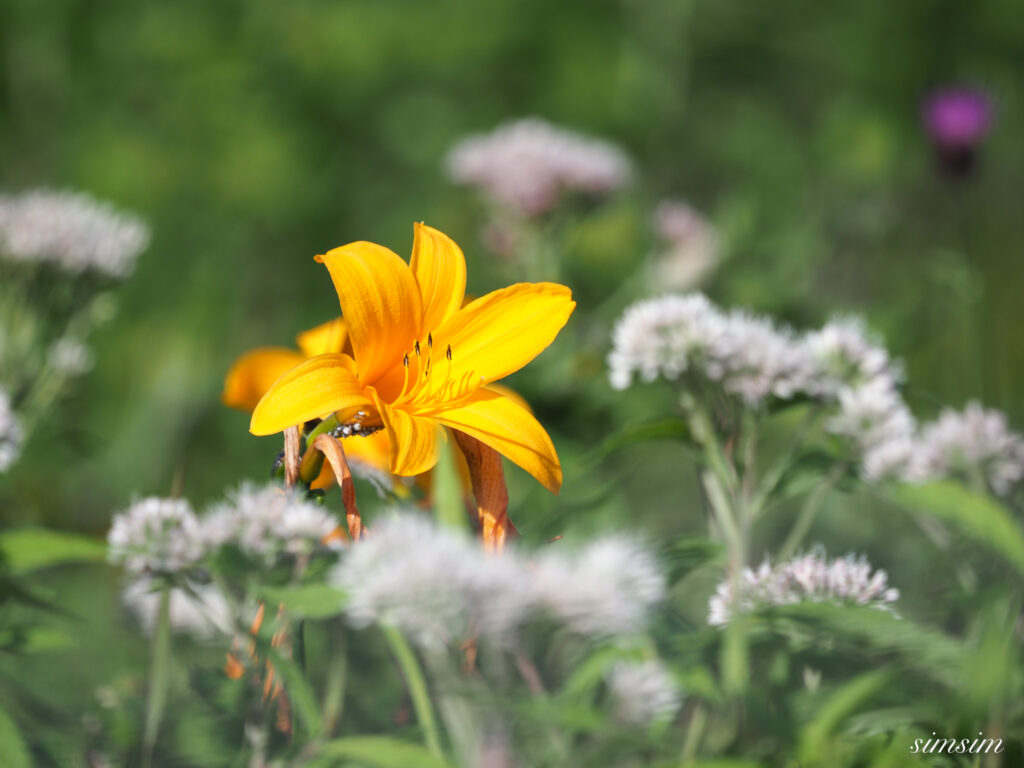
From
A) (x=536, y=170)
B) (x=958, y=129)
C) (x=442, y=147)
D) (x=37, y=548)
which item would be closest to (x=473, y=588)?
(x=37, y=548)

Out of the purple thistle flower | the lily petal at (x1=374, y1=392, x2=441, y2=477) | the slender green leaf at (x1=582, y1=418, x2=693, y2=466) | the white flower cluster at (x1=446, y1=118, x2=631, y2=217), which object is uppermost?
the white flower cluster at (x1=446, y1=118, x2=631, y2=217)

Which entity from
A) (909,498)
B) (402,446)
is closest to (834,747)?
(909,498)

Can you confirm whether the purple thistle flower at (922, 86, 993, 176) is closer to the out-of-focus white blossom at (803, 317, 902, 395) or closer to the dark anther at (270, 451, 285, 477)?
the out-of-focus white blossom at (803, 317, 902, 395)

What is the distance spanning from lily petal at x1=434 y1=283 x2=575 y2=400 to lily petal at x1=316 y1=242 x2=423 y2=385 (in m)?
0.06

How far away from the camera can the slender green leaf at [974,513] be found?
1.02 metres

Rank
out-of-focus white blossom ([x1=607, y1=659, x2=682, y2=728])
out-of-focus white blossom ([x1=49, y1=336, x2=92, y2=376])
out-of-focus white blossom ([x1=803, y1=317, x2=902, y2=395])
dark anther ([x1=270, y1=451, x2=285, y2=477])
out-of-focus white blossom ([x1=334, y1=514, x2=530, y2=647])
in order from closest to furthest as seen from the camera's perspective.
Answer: out-of-focus white blossom ([x1=334, y1=514, x2=530, y2=647]) < out-of-focus white blossom ([x1=607, y1=659, x2=682, y2=728]) < dark anther ([x1=270, y1=451, x2=285, y2=477]) < out-of-focus white blossom ([x1=803, y1=317, x2=902, y2=395]) < out-of-focus white blossom ([x1=49, y1=336, x2=92, y2=376])

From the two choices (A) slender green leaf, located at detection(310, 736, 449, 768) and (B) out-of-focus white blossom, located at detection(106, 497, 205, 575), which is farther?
(B) out-of-focus white blossom, located at detection(106, 497, 205, 575)

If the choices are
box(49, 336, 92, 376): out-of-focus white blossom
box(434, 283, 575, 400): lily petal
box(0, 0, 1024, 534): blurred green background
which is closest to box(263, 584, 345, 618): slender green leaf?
box(434, 283, 575, 400): lily petal

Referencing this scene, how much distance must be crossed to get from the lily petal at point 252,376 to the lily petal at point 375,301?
22cm

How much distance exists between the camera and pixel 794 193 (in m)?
3.95

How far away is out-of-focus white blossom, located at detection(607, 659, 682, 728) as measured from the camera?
88 centimetres

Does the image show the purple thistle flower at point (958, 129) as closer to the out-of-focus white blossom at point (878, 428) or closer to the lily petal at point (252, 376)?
the out-of-focus white blossom at point (878, 428)

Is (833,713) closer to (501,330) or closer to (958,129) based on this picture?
(501,330)

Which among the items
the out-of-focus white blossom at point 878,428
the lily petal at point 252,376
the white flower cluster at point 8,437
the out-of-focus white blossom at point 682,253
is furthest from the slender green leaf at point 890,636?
the out-of-focus white blossom at point 682,253
